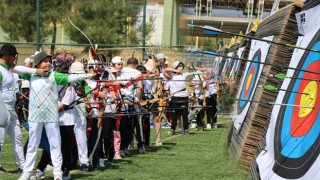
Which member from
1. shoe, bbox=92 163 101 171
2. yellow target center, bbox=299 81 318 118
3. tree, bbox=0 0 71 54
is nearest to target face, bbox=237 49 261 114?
shoe, bbox=92 163 101 171

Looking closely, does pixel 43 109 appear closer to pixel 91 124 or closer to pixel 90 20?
pixel 91 124

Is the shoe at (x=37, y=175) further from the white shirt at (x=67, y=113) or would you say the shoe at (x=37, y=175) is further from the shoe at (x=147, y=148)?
the shoe at (x=147, y=148)

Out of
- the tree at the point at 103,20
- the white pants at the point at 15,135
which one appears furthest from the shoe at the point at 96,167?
the tree at the point at 103,20

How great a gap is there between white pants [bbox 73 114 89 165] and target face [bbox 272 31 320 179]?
112 inches

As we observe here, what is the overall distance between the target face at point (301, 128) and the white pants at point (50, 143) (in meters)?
2.46

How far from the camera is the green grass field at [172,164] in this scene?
8.26 meters

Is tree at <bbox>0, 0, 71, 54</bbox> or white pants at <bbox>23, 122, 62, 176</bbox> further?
tree at <bbox>0, 0, 71, 54</bbox>

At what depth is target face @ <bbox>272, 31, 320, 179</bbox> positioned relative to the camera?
206 inches

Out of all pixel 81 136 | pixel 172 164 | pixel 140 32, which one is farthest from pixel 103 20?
pixel 81 136

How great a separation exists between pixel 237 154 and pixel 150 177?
127cm

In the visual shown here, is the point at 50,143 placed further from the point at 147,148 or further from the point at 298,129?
the point at 147,148

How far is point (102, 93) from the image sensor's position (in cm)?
888

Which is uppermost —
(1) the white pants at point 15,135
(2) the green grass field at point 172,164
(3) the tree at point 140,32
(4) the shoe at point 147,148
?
(3) the tree at point 140,32

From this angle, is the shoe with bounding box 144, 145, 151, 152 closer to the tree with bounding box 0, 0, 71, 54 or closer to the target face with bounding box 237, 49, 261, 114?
the target face with bounding box 237, 49, 261, 114
